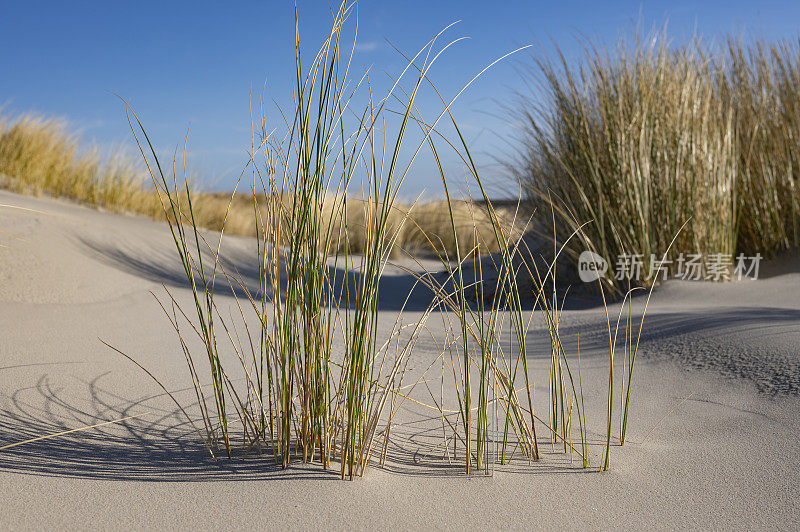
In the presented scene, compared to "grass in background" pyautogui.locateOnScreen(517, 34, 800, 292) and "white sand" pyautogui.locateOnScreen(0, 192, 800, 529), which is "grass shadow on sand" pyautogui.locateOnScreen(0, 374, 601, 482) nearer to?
"white sand" pyautogui.locateOnScreen(0, 192, 800, 529)

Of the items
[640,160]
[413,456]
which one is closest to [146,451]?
[413,456]

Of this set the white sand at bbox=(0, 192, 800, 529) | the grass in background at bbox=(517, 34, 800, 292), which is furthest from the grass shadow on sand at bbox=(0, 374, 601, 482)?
the grass in background at bbox=(517, 34, 800, 292)

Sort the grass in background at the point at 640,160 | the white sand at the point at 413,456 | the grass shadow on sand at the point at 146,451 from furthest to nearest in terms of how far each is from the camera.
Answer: the grass in background at the point at 640,160 → the grass shadow on sand at the point at 146,451 → the white sand at the point at 413,456

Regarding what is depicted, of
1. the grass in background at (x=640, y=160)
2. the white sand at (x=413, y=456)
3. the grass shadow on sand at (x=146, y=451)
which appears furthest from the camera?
the grass in background at (x=640, y=160)

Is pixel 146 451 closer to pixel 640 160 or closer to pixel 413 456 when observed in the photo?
pixel 413 456

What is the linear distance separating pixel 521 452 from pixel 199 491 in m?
0.65

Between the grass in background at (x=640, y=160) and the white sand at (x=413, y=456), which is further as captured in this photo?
the grass in background at (x=640, y=160)

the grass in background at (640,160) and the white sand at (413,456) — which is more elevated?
the grass in background at (640,160)

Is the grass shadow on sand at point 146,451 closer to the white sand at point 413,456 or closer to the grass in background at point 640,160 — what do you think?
the white sand at point 413,456

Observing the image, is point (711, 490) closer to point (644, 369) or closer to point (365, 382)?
point (365, 382)

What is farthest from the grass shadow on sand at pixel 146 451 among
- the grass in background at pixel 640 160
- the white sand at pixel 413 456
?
the grass in background at pixel 640 160

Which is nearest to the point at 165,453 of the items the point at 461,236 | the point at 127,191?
the point at 127,191

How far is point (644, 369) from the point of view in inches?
79.3

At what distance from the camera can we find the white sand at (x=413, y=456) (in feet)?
3.49
